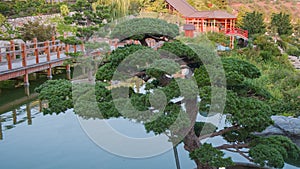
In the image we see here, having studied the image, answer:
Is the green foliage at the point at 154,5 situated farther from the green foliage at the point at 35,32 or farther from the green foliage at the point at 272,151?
the green foliage at the point at 272,151

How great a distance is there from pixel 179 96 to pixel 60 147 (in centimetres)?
309

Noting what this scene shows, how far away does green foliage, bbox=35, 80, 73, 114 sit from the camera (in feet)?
11.1

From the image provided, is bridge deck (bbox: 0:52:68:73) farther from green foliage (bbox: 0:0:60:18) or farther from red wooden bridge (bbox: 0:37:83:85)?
green foliage (bbox: 0:0:60:18)

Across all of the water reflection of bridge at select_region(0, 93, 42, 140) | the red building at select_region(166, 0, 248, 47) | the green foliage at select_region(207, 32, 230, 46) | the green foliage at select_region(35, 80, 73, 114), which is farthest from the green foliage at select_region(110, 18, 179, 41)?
the red building at select_region(166, 0, 248, 47)

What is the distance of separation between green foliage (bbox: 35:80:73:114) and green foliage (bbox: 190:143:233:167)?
123 centimetres

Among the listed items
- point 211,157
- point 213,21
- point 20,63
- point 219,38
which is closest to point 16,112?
point 20,63

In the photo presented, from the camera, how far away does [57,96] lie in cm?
348

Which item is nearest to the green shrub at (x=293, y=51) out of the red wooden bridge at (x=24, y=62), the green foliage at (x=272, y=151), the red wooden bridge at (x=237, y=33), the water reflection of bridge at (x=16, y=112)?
the red wooden bridge at (x=237, y=33)

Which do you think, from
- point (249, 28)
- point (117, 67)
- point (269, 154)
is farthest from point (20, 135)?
point (249, 28)

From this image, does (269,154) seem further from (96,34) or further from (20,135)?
(96,34)

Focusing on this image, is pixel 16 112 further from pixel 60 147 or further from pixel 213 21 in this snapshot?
pixel 213 21

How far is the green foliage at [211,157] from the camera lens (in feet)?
10.3

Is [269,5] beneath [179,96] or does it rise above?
above

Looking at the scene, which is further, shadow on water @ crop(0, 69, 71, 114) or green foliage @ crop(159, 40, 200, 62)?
shadow on water @ crop(0, 69, 71, 114)
